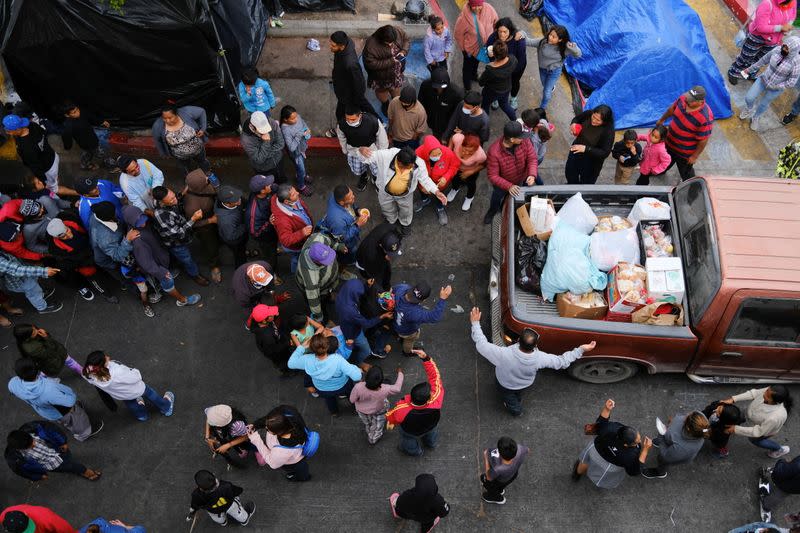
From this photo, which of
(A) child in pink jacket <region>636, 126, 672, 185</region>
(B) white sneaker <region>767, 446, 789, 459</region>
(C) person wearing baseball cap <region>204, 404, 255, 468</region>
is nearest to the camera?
(C) person wearing baseball cap <region>204, 404, 255, 468</region>

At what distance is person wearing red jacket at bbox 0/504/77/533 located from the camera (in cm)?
486

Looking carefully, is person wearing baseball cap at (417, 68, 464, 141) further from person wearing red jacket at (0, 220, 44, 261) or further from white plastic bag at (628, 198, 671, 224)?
person wearing red jacket at (0, 220, 44, 261)

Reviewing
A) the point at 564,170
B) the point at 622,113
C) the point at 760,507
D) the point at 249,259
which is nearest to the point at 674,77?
the point at 622,113

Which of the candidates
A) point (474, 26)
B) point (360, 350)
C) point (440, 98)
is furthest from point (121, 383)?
point (474, 26)

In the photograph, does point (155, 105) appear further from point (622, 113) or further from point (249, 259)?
point (622, 113)

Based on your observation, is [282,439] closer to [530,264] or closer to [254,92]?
[530,264]

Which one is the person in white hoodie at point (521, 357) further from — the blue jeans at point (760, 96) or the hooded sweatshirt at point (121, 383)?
the blue jeans at point (760, 96)

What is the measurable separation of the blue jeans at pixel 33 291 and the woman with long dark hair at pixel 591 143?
6.78 m

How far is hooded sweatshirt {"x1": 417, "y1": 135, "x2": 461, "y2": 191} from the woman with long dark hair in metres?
1.52

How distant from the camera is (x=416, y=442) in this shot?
6293 mm

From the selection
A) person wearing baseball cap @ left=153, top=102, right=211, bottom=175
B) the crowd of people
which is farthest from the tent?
person wearing baseball cap @ left=153, top=102, right=211, bottom=175

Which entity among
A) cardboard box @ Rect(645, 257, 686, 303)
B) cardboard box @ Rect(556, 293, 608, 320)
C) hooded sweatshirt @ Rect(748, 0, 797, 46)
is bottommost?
cardboard box @ Rect(556, 293, 608, 320)

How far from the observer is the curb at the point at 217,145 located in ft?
30.2

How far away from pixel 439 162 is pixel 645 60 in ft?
12.9
